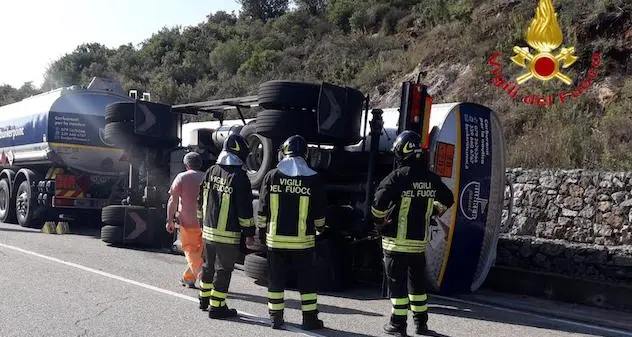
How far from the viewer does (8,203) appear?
56.0 feet

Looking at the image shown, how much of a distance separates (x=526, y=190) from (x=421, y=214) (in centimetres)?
609

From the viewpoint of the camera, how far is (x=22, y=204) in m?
16.5

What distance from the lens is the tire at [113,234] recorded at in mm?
12586

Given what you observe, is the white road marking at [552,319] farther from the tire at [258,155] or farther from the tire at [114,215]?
the tire at [114,215]

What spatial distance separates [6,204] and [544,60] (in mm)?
13633

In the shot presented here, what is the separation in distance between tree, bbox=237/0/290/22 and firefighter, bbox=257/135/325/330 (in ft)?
123

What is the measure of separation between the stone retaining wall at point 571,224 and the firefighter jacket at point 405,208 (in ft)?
9.19

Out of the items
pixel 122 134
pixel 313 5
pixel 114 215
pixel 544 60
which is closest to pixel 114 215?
pixel 114 215

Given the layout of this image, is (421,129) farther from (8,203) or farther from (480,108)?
(8,203)

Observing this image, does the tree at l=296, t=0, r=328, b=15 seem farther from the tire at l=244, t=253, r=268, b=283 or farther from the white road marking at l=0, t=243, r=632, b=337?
the tire at l=244, t=253, r=268, b=283

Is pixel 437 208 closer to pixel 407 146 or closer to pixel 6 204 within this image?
pixel 407 146

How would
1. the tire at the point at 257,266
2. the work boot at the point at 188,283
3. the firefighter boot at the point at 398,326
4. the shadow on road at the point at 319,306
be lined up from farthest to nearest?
the tire at the point at 257,266 → the work boot at the point at 188,283 → the shadow on road at the point at 319,306 → the firefighter boot at the point at 398,326

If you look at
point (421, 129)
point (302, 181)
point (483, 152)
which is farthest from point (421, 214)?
point (483, 152)

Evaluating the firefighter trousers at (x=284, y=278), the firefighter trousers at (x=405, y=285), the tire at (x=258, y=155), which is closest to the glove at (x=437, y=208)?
the firefighter trousers at (x=405, y=285)
